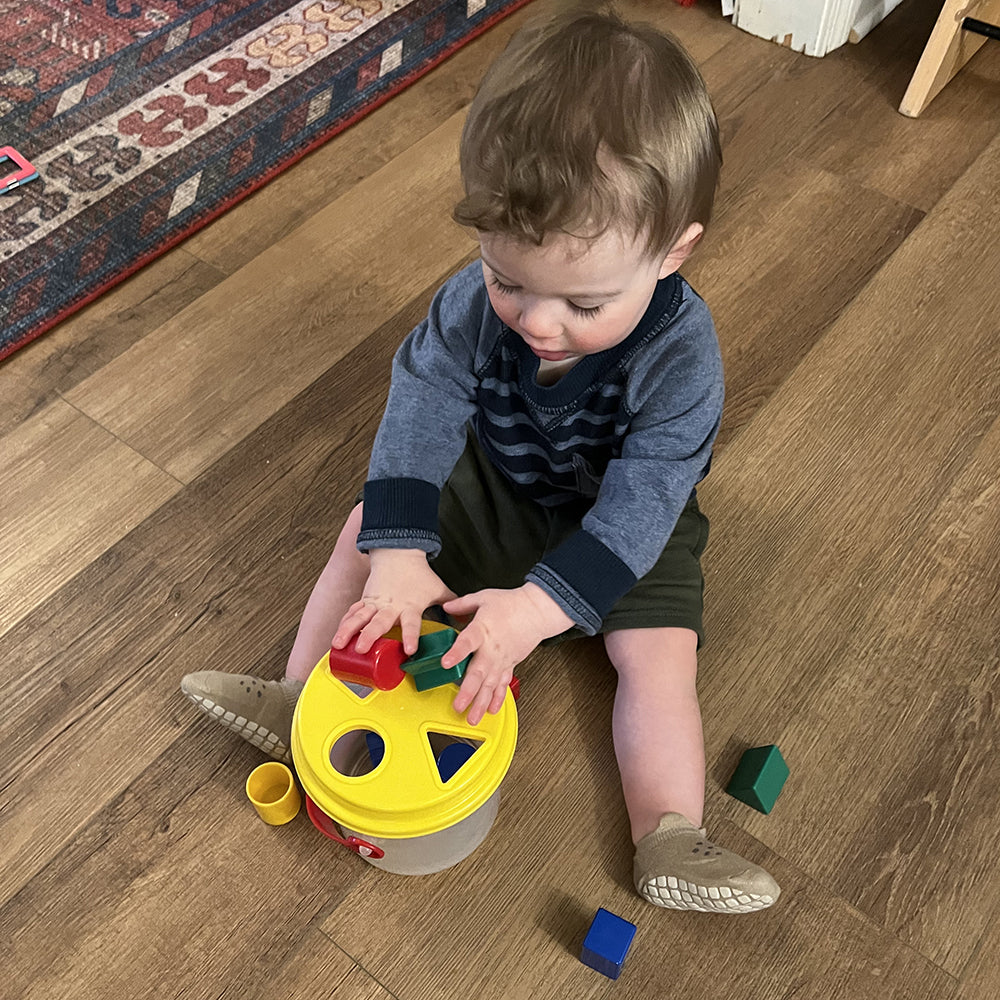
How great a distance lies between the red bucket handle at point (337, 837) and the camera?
2.59ft

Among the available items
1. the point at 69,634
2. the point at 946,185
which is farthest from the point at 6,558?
the point at 946,185

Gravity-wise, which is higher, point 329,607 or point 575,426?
point 575,426

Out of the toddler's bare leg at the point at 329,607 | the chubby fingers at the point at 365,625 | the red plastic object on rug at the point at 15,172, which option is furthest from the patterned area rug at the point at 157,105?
the chubby fingers at the point at 365,625

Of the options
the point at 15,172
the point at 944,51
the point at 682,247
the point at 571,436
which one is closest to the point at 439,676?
the point at 571,436

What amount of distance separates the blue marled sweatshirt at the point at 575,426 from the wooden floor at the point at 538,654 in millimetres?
200

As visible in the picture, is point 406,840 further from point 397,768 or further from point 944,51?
point 944,51

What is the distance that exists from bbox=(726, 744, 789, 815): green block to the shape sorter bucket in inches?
8.8

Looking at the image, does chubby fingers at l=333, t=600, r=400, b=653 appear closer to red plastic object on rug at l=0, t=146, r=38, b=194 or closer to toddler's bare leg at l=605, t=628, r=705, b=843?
toddler's bare leg at l=605, t=628, r=705, b=843

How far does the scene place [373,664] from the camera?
28.8 inches

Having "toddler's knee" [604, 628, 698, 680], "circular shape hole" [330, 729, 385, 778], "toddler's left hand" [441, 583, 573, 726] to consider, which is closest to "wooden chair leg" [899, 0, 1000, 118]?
"toddler's knee" [604, 628, 698, 680]

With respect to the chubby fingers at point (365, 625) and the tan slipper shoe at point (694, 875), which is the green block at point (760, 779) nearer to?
the tan slipper shoe at point (694, 875)

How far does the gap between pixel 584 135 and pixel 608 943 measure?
57 cm

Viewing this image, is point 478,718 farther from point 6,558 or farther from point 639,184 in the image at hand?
point 6,558

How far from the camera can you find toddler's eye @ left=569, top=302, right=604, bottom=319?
692mm
